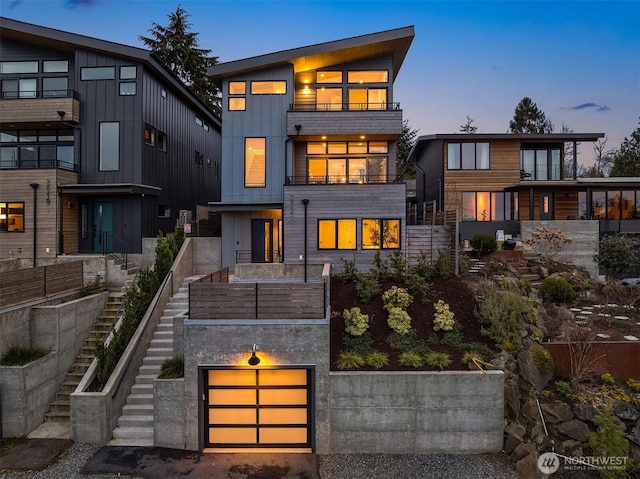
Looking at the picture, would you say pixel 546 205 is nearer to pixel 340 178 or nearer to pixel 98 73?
pixel 340 178

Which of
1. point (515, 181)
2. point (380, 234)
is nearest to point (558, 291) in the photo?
point (380, 234)

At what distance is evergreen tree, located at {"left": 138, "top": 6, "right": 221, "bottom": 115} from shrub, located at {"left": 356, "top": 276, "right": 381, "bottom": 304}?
Answer: 1148 inches

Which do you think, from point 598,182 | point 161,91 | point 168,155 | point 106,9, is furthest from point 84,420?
point 106,9

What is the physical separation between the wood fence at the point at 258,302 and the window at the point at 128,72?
1365 centimetres

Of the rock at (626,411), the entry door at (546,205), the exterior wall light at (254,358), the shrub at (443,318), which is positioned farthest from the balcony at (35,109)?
the entry door at (546,205)

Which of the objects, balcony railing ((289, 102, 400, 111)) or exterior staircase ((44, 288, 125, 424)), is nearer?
exterior staircase ((44, 288, 125, 424))

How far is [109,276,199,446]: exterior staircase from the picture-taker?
8.23 metres

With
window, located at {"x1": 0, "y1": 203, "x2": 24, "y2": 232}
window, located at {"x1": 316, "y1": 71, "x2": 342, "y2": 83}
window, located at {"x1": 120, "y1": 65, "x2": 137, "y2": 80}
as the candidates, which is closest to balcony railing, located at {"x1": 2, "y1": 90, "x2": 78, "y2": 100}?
window, located at {"x1": 120, "y1": 65, "x2": 137, "y2": 80}

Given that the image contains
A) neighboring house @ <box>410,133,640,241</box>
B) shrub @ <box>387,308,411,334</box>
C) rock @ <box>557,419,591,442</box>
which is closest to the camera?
rock @ <box>557,419,591,442</box>

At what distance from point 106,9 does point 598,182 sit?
45214mm

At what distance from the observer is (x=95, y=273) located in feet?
42.4

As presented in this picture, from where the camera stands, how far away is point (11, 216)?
15617 millimetres

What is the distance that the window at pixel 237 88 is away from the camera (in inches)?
622

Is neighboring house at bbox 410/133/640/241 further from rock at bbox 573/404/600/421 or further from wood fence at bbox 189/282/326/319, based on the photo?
wood fence at bbox 189/282/326/319
